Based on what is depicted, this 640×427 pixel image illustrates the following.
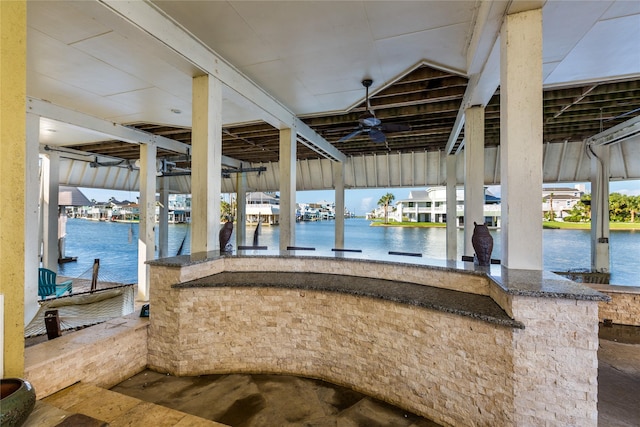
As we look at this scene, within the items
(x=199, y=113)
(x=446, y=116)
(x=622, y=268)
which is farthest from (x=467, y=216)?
(x=622, y=268)

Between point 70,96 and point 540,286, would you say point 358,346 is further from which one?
point 70,96

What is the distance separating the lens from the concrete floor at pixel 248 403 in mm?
2242

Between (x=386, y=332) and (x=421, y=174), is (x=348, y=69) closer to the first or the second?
(x=386, y=332)

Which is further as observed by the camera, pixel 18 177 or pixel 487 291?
pixel 487 291

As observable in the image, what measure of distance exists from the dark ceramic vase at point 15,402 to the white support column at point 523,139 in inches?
145

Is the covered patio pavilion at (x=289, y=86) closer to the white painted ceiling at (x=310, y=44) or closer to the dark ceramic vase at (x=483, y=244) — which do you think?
the white painted ceiling at (x=310, y=44)

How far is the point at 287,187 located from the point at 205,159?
2.46 meters

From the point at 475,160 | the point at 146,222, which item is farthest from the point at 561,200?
the point at 146,222

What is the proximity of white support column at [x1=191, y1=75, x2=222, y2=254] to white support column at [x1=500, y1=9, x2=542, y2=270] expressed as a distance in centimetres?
344

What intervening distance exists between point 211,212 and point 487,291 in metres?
3.42

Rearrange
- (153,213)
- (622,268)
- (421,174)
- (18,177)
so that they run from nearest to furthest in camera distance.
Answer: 1. (18,177)
2. (153,213)
3. (421,174)
4. (622,268)

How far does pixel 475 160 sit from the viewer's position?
498 cm

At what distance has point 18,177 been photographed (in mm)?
1967

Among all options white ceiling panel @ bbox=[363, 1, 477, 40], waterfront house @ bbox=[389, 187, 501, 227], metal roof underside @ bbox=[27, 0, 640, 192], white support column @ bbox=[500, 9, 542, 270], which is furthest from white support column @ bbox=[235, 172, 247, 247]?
waterfront house @ bbox=[389, 187, 501, 227]
